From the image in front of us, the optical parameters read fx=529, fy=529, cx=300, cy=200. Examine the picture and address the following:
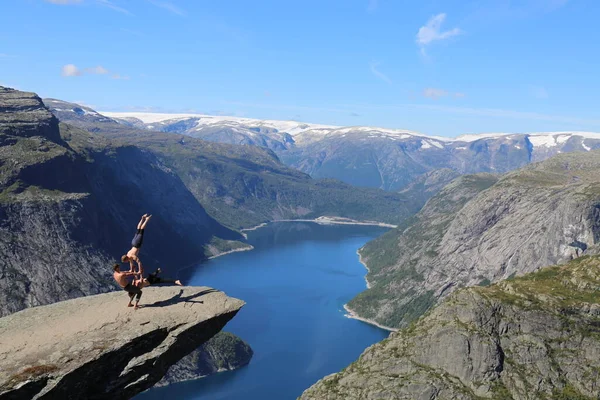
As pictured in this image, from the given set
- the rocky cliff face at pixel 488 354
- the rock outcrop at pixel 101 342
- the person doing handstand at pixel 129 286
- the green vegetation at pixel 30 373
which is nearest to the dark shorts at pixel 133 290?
the person doing handstand at pixel 129 286

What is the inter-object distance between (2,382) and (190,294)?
11686 mm

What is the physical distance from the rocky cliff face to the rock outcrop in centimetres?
10933

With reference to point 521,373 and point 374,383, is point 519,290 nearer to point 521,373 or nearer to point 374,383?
point 521,373

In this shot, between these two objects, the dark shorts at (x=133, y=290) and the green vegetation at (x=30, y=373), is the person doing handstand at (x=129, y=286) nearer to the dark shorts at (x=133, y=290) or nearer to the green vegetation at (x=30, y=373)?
the dark shorts at (x=133, y=290)

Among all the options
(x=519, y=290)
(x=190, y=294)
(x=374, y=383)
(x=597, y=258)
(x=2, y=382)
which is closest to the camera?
(x=2, y=382)

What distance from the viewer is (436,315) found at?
15675cm

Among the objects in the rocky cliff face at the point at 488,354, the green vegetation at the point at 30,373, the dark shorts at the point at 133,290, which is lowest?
the rocky cliff face at the point at 488,354

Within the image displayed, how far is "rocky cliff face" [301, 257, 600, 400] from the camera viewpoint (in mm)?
133125

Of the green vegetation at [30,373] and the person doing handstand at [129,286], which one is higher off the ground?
the person doing handstand at [129,286]


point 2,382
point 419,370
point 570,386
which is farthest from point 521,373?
point 2,382

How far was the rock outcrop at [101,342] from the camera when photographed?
2517cm

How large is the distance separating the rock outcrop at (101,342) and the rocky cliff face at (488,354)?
359 ft

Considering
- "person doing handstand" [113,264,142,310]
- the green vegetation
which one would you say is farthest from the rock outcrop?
"person doing handstand" [113,264,142,310]

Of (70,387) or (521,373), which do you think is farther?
(521,373)
